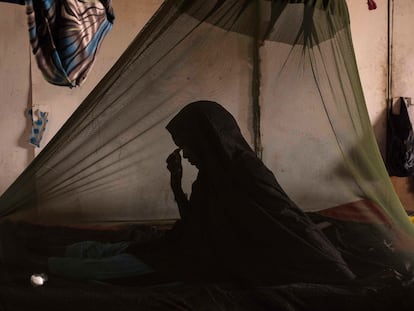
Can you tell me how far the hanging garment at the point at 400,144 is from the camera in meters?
2.44

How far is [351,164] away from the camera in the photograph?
1278 millimetres

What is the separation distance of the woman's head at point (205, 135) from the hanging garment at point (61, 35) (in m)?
0.32

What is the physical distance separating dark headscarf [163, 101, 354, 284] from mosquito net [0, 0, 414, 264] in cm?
6

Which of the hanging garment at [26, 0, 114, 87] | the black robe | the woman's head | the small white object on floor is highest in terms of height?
the hanging garment at [26, 0, 114, 87]

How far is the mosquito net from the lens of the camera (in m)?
1.14

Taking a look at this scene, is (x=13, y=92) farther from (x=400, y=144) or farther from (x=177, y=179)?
(x=400, y=144)

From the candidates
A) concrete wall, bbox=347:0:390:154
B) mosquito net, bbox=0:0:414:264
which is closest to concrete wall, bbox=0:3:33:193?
mosquito net, bbox=0:0:414:264

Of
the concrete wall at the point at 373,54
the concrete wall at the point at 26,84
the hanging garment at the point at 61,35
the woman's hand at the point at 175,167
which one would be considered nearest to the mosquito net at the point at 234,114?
the woman's hand at the point at 175,167

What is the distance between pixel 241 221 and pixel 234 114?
34 centimetres

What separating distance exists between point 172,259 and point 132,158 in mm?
319

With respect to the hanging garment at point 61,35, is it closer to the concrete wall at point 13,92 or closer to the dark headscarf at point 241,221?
the dark headscarf at point 241,221

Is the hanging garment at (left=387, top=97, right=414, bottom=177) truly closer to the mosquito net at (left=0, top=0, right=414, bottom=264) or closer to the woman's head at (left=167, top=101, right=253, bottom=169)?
the mosquito net at (left=0, top=0, right=414, bottom=264)

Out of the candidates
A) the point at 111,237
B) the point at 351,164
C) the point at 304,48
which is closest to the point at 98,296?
the point at 111,237

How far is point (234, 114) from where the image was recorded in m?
1.27
